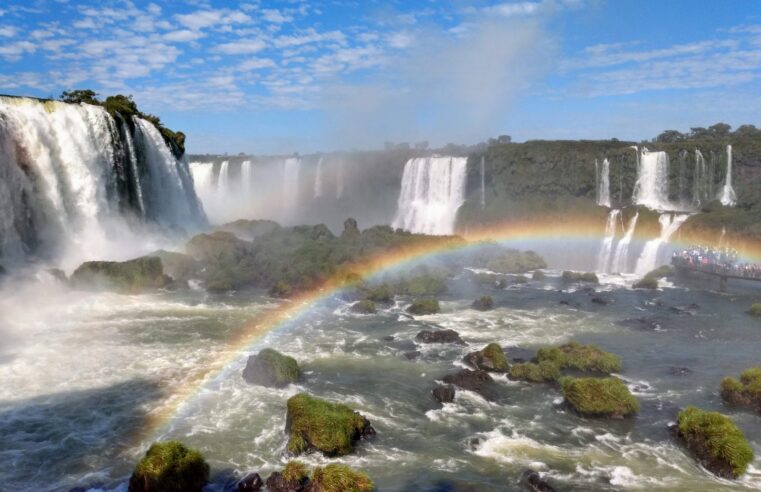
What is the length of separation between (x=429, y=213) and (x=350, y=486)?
43068 millimetres

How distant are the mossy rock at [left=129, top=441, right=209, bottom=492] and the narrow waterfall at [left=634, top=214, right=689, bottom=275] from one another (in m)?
34.1

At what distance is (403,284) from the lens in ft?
107

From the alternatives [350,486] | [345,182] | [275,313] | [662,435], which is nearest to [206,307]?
[275,313]

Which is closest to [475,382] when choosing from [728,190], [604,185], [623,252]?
[623,252]

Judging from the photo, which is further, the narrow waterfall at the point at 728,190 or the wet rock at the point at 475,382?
the narrow waterfall at the point at 728,190

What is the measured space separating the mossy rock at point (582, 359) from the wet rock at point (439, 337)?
3531mm

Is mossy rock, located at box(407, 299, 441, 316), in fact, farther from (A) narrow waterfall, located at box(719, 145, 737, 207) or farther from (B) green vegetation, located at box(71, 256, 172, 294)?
(A) narrow waterfall, located at box(719, 145, 737, 207)

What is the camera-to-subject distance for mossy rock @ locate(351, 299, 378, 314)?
2731 centimetres

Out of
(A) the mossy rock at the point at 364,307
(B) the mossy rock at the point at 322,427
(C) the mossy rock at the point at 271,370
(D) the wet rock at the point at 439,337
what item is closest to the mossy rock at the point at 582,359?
(D) the wet rock at the point at 439,337

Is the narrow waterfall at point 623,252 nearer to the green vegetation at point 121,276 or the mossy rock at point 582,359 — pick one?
the mossy rock at point 582,359

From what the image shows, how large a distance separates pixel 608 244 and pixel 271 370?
3056 cm

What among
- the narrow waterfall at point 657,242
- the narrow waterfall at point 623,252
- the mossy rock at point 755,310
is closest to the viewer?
the mossy rock at point 755,310

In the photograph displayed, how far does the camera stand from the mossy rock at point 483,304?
1109 inches

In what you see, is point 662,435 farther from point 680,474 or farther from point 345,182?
point 345,182
